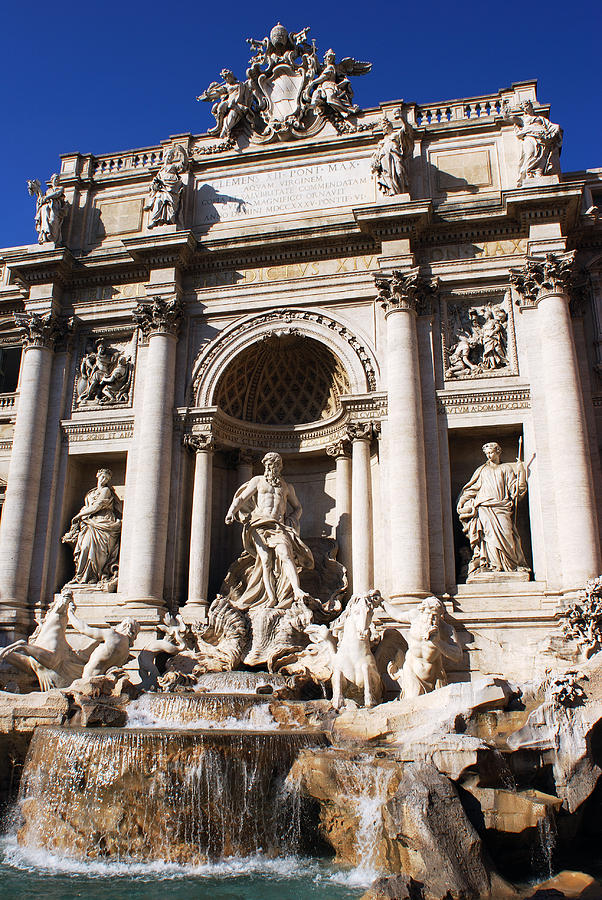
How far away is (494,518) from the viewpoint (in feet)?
52.2

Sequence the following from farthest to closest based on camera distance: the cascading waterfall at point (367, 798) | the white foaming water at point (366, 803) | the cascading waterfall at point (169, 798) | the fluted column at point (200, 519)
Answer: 1. the fluted column at point (200, 519)
2. the cascading waterfall at point (169, 798)
3. the cascading waterfall at point (367, 798)
4. the white foaming water at point (366, 803)

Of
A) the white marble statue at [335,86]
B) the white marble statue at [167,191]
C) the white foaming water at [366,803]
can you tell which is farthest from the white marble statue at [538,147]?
the white foaming water at [366,803]

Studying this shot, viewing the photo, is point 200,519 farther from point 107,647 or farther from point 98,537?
point 107,647

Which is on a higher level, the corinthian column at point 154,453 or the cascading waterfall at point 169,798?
the corinthian column at point 154,453

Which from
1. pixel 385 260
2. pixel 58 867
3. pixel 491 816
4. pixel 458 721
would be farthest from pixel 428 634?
pixel 385 260

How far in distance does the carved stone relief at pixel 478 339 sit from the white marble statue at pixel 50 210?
404 inches

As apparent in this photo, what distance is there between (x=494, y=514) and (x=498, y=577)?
1.28 metres

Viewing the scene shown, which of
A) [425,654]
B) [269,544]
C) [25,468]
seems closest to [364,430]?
[269,544]

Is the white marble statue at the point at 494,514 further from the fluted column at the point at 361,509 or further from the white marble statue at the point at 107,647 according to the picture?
the white marble statue at the point at 107,647

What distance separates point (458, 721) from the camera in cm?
1023

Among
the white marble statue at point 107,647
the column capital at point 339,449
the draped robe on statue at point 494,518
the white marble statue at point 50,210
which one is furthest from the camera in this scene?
the white marble statue at point 50,210

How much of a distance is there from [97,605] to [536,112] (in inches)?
598

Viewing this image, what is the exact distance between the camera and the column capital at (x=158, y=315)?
60.7 feet

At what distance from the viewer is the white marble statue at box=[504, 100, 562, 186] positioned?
17500 millimetres
